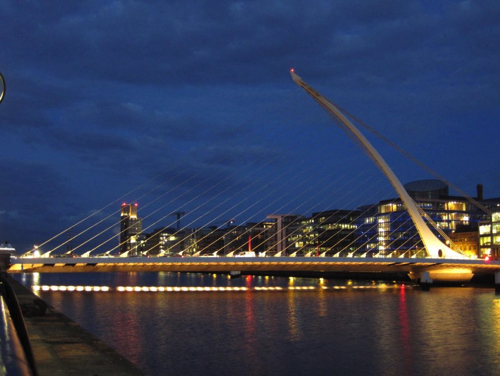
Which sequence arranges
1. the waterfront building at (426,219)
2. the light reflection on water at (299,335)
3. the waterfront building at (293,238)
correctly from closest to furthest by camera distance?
1. the light reflection on water at (299,335)
2. the waterfront building at (426,219)
3. the waterfront building at (293,238)

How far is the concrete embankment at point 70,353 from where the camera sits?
12221 mm

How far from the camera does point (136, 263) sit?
5322cm

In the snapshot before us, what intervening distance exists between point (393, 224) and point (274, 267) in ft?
214

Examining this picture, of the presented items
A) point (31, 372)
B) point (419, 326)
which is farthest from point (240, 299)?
point (31, 372)

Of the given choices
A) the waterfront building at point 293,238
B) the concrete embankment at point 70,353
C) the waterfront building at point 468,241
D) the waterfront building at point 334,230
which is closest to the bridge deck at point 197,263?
the concrete embankment at point 70,353

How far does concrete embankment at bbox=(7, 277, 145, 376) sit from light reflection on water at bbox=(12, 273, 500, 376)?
135 inches

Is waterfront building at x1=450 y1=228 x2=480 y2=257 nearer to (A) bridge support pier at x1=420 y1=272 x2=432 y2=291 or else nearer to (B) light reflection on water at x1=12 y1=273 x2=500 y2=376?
(A) bridge support pier at x1=420 y1=272 x2=432 y2=291

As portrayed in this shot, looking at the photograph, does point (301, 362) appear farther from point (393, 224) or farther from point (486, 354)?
point (393, 224)

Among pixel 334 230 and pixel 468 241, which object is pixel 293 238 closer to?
pixel 334 230

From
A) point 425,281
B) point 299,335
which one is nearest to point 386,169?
point 425,281

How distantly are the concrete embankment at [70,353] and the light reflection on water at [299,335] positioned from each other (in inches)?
135

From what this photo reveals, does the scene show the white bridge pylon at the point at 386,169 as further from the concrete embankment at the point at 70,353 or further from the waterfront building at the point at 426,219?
the waterfront building at the point at 426,219

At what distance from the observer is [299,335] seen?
28.6m

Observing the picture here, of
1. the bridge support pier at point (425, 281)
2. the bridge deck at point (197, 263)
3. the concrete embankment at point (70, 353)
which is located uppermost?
the bridge deck at point (197, 263)
